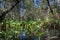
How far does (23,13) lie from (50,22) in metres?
0.96

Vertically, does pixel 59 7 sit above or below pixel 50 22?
above

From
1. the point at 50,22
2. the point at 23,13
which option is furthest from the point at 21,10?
Answer: the point at 50,22

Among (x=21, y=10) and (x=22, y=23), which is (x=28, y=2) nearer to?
(x=21, y=10)

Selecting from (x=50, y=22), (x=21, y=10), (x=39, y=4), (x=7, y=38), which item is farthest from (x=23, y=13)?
(x=7, y=38)

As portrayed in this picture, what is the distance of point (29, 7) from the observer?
5.46 metres

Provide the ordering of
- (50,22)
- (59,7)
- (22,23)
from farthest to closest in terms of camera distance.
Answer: (59,7)
(50,22)
(22,23)

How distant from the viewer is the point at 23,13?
5562 mm

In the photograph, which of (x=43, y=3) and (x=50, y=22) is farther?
(x=43, y=3)

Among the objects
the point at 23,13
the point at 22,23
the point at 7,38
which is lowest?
the point at 7,38

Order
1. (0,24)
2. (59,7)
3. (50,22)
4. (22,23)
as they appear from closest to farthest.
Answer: (0,24)
(22,23)
(50,22)
(59,7)

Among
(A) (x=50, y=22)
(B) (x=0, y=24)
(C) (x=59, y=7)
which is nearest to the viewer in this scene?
(B) (x=0, y=24)

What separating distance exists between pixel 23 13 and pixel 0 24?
1665mm

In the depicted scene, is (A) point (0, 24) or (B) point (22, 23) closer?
(A) point (0, 24)

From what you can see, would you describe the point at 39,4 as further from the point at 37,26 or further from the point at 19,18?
the point at 37,26
